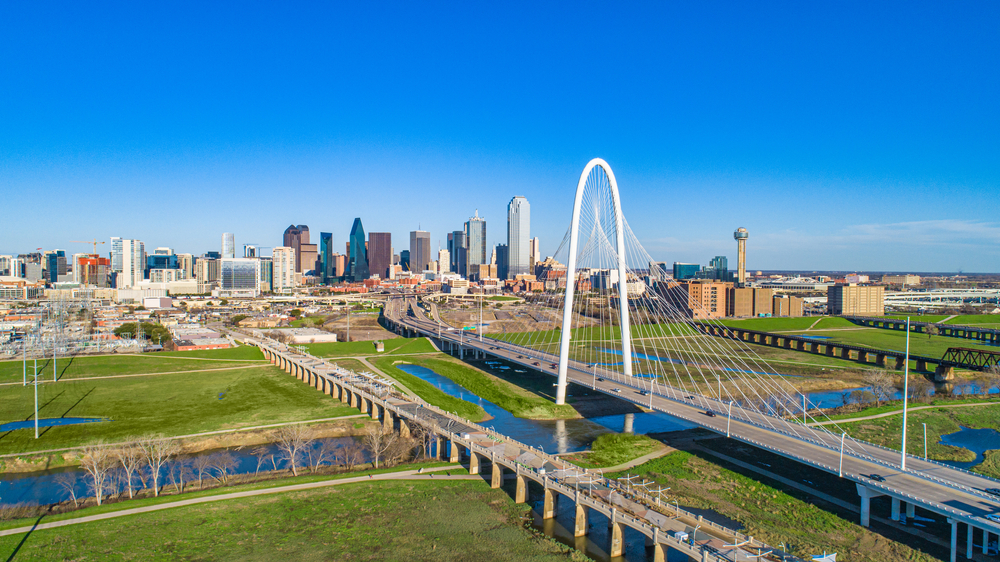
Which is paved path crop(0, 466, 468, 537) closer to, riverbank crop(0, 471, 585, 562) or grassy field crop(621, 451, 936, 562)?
riverbank crop(0, 471, 585, 562)

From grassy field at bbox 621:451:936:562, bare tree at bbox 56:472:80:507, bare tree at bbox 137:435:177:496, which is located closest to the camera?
grassy field at bbox 621:451:936:562

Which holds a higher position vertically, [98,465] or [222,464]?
[98,465]

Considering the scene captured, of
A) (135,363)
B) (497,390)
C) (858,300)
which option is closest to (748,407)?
(497,390)

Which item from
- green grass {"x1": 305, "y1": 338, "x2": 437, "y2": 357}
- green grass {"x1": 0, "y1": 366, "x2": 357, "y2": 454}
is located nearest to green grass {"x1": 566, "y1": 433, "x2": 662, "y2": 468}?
green grass {"x1": 0, "y1": 366, "x2": 357, "y2": 454}

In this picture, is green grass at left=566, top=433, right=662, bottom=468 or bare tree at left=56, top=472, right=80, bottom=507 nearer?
bare tree at left=56, top=472, right=80, bottom=507

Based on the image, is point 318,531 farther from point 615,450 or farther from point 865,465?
point 865,465

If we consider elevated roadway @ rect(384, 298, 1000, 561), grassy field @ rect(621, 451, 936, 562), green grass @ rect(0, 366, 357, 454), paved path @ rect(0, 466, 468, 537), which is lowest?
green grass @ rect(0, 366, 357, 454)
